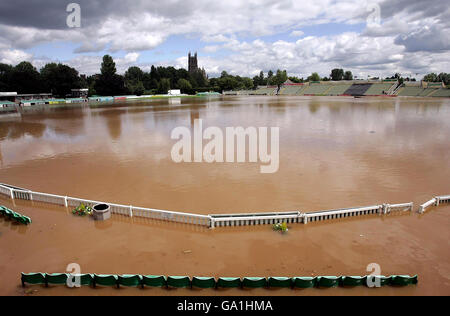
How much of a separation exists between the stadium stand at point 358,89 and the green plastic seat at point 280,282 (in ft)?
412

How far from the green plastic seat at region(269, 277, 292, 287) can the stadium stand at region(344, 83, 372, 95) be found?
12561cm

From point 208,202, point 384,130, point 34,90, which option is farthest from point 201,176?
point 34,90

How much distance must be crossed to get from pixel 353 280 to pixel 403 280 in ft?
4.68

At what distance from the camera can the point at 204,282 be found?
7723mm

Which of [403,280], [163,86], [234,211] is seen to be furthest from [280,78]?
[403,280]

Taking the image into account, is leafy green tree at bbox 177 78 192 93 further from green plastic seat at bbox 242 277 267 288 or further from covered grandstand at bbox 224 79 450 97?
green plastic seat at bbox 242 277 267 288

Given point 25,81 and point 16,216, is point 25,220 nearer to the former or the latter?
point 16,216

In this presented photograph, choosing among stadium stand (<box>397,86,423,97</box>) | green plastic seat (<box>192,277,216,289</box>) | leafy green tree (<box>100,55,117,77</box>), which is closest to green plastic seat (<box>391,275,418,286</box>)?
green plastic seat (<box>192,277,216,289</box>)

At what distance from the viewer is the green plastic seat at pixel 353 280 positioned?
7765 mm

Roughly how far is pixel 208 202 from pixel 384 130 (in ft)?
89.8

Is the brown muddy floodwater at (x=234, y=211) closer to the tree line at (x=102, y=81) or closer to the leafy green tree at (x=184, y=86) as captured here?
the tree line at (x=102, y=81)

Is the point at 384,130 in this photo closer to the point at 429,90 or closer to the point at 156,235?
the point at 156,235

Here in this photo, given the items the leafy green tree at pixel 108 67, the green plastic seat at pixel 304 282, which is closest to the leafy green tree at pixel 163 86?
the leafy green tree at pixel 108 67
